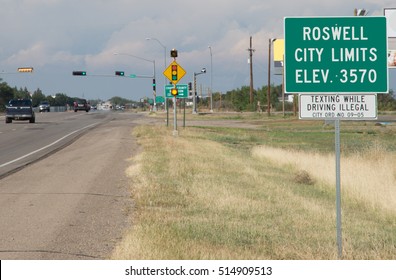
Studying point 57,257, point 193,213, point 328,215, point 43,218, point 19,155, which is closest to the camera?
point 57,257

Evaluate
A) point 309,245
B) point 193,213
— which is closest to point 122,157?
point 193,213

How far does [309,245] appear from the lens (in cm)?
856

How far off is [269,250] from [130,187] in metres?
5.66

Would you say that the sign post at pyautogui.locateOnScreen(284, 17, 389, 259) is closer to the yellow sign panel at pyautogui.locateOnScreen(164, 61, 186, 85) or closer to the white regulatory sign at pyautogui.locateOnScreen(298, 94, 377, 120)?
the white regulatory sign at pyautogui.locateOnScreen(298, 94, 377, 120)

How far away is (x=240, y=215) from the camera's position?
1057 centimetres

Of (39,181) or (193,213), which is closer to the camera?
(193,213)

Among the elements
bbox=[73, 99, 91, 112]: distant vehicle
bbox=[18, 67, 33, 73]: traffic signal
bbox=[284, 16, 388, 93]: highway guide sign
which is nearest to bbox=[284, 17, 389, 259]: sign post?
bbox=[284, 16, 388, 93]: highway guide sign

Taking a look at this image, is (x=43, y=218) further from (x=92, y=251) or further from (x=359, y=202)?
(x=359, y=202)

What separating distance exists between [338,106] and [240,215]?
3.49m

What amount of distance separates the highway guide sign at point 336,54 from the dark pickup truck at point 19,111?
44237 mm

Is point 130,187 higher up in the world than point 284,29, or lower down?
lower down

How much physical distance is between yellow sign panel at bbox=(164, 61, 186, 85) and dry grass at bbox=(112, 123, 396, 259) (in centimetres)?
861

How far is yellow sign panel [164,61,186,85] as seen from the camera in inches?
1089

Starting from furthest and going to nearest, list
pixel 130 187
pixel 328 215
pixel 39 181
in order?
pixel 39 181 → pixel 130 187 → pixel 328 215
